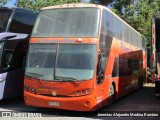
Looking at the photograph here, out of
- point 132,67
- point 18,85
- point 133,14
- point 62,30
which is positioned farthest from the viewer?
point 133,14

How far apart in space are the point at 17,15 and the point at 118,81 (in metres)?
5.22

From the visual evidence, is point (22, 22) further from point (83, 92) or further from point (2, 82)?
point (83, 92)

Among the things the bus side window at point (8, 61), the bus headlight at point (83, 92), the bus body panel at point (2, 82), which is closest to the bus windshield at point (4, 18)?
the bus side window at point (8, 61)

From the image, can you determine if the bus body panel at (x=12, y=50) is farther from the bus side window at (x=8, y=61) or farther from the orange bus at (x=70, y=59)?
the orange bus at (x=70, y=59)

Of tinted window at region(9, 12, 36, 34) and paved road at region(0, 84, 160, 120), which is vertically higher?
tinted window at region(9, 12, 36, 34)

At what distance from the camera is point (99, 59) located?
37.9 ft

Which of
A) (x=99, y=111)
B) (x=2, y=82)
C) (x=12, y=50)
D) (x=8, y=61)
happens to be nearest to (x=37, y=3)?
(x=12, y=50)

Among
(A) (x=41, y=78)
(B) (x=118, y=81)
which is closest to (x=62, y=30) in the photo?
(A) (x=41, y=78)

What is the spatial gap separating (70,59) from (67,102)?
144cm

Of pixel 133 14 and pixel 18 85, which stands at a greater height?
pixel 133 14

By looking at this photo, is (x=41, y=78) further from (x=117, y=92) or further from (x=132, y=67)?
(x=132, y=67)

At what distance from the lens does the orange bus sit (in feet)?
36.9

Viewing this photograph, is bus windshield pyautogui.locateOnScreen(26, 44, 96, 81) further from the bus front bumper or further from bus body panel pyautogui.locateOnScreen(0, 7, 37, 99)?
bus body panel pyautogui.locateOnScreen(0, 7, 37, 99)

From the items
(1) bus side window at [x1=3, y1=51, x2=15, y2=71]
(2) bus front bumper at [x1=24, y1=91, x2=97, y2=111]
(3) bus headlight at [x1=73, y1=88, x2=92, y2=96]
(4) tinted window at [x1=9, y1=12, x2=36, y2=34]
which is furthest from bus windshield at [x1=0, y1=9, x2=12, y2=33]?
(3) bus headlight at [x1=73, y1=88, x2=92, y2=96]
